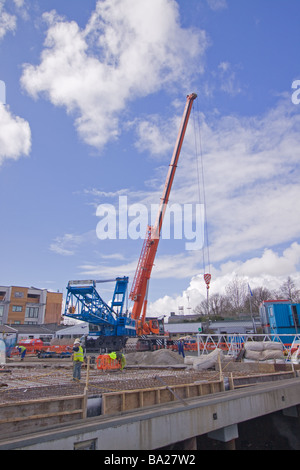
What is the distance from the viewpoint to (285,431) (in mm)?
11047

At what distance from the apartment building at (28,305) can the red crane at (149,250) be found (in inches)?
1797

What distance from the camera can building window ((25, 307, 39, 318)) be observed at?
69.1m

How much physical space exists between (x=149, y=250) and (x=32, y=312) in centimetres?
5189

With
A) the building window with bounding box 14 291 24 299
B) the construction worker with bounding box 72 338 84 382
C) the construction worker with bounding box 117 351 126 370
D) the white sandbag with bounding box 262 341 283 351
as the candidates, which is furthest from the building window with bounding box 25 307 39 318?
the construction worker with bounding box 72 338 84 382

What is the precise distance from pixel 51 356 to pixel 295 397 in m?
21.5

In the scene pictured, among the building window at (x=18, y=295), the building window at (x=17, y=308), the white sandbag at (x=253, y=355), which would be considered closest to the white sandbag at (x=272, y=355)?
the white sandbag at (x=253, y=355)

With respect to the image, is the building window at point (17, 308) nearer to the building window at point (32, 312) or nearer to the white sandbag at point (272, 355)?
the building window at point (32, 312)

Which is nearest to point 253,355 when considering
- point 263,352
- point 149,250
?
point 263,352

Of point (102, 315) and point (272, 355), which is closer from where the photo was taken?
point (272, 355)

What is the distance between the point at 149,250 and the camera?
28.0 metres

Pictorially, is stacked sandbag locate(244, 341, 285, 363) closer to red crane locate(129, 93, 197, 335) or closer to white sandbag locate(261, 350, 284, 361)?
white sandbag locate(261, 350, 284, 361)

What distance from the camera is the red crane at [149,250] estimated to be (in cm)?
2802

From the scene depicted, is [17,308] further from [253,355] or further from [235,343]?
[253,355]
